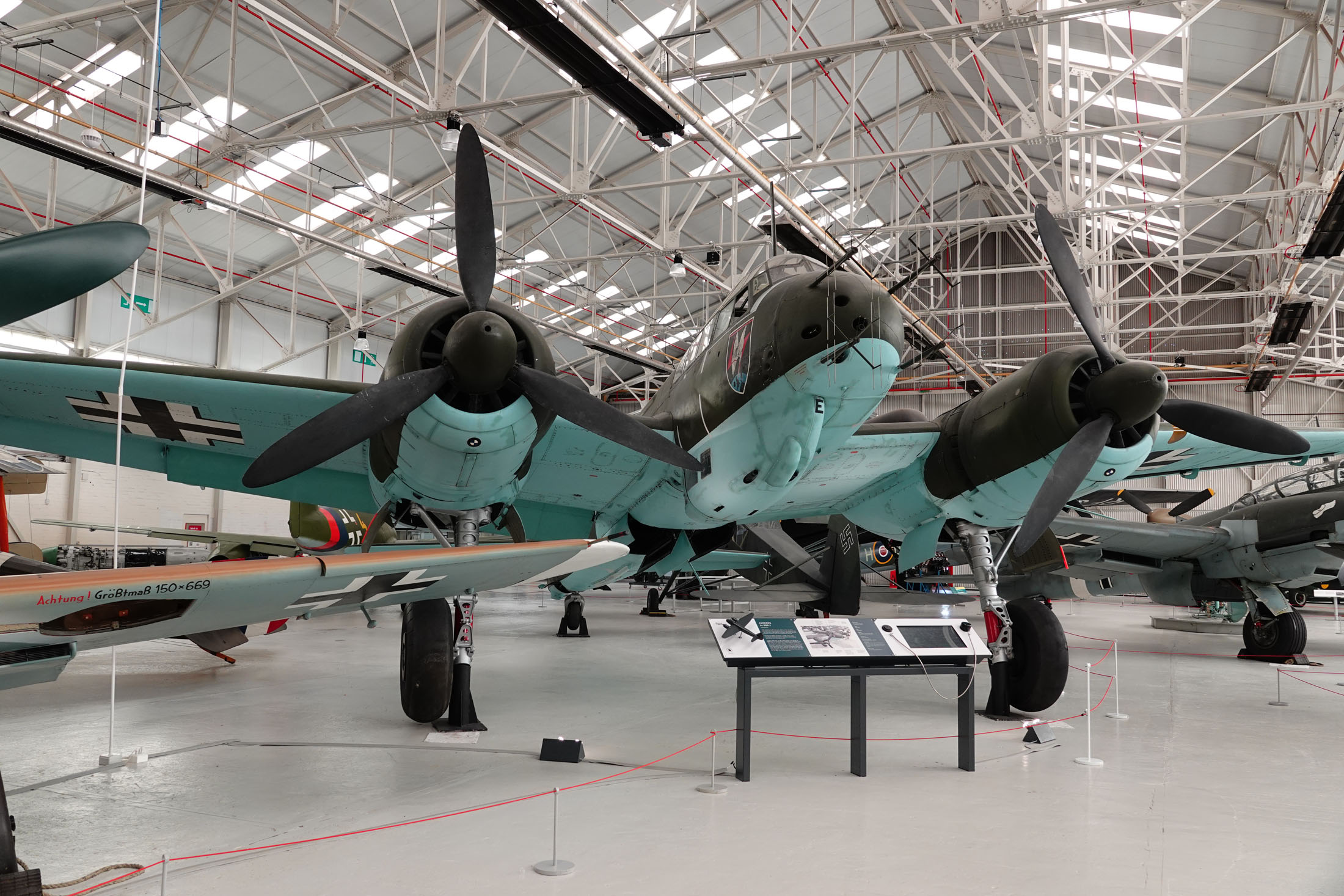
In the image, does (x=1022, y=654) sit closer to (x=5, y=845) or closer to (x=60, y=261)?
(x=5, y=845)

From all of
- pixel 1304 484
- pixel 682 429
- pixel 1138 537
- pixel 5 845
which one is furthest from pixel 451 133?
pixel 1304 484

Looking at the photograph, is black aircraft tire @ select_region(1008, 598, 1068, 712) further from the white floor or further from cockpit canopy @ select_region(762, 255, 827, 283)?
cockpit canopy @ select_region(762, 255, 827, 283)

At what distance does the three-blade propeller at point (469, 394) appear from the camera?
5996 millimetres

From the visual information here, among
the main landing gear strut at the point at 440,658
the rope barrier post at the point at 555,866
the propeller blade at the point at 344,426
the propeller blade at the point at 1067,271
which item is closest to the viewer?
the rope barrier post at the point at 555,866

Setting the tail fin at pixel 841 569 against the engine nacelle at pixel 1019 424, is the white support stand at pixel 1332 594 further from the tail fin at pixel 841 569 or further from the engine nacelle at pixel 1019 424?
the engine nacelle at pixel 1019 424

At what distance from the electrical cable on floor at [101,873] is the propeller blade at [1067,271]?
7.80 metres

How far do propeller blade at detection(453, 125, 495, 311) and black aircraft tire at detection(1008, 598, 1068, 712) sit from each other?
6.22 m

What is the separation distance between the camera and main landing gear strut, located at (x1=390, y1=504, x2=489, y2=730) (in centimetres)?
750

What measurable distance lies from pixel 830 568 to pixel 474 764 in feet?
27.9

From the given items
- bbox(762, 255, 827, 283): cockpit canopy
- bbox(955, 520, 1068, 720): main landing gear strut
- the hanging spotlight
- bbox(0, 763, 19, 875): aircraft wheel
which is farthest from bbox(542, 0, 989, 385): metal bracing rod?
bbox(0, 763, 19, 875): aircraft wheel

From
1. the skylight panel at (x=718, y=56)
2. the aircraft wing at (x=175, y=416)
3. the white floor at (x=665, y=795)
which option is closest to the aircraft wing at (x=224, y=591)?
the white floor at (x=665, y=795)

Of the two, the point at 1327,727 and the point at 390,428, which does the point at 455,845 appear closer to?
the point at 390,428

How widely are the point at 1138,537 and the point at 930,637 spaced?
9789 millimetres

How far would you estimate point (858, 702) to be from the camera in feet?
20.3
